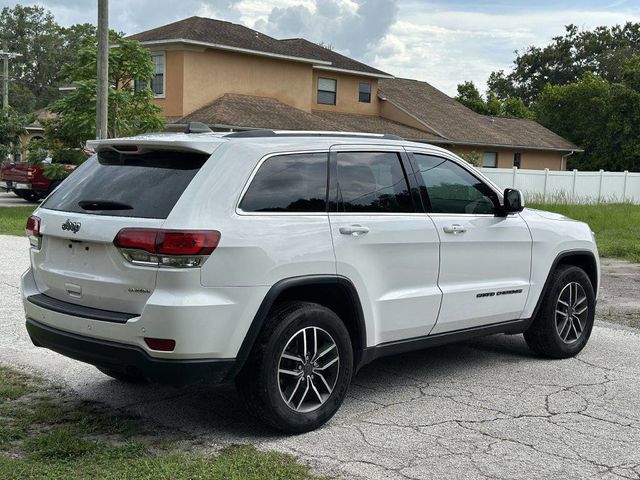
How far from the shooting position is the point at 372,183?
565 centimetres

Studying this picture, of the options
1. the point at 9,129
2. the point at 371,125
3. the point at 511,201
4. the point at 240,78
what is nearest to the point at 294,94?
the point at 240,78

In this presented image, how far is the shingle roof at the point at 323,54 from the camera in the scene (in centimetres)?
3358

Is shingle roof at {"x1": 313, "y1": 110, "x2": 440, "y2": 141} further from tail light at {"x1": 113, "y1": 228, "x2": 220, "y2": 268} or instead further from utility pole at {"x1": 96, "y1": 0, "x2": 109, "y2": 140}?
tail light at {"x1": 113, "y1": 228, "x2": 220, "y2": 268}

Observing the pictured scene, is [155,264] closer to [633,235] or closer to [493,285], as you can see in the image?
[493,285]

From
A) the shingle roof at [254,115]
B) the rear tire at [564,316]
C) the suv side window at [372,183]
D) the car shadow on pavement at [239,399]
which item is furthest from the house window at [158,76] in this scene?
the suv side window at [372,183]

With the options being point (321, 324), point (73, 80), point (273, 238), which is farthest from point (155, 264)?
point (73, 80)

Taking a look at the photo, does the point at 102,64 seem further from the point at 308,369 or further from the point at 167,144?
the point at 308,369

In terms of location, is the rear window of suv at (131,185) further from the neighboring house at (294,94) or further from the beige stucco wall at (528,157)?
the beige stucco wall at (528,157)

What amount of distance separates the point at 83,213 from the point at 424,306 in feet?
7.74

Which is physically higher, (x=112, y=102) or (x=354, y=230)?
(x=112, y=102)

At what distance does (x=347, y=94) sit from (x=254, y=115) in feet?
29.6

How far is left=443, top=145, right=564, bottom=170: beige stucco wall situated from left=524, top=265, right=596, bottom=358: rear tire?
105 ft

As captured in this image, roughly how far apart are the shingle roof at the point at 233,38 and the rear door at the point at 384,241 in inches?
949

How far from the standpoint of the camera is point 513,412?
555 cm
